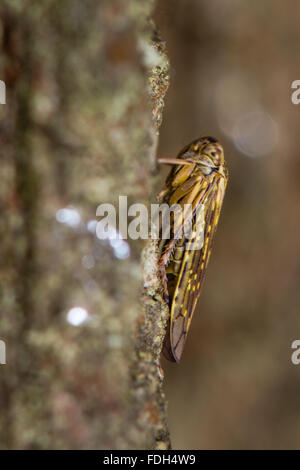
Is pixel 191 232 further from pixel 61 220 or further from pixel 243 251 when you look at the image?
pixel 243 251

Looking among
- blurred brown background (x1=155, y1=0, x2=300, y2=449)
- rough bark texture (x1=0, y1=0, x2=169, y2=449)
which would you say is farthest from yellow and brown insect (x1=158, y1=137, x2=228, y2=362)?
blurred brown background (x1=155, y1=0, x2=300, y2=449)

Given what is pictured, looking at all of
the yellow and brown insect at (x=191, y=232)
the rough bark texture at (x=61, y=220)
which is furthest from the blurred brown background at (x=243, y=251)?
the rough bark texture at (x=61, y=220)

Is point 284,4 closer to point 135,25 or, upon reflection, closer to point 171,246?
point 171,246

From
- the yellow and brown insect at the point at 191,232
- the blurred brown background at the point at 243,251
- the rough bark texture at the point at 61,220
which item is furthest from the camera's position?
the blurred brown background at the point at 243,251

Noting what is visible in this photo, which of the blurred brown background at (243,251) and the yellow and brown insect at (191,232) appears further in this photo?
the blurred brown background at (243,251)

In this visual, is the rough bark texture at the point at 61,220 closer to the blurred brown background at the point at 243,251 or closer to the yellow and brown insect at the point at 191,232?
the yellow and brown insect at the point at 191,232
